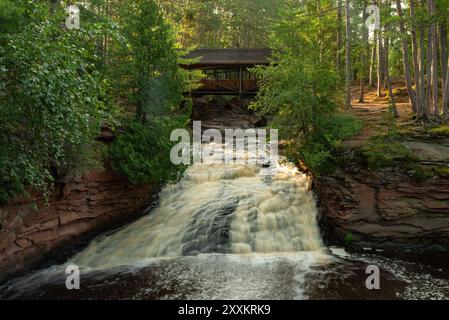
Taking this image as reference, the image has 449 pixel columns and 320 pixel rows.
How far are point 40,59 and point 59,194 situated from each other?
465 cm

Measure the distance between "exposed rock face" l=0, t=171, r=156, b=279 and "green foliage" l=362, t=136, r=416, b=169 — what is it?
296 inches

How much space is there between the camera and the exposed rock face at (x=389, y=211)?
411 inches

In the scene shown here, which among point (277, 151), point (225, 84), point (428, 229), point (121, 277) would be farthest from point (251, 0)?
point (121, 277)

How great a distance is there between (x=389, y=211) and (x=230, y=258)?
5.14 m

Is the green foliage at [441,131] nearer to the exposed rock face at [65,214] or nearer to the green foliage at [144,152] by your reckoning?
the green foliage at [144,152]

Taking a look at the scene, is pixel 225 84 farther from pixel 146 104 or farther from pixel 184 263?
pixel 184 263

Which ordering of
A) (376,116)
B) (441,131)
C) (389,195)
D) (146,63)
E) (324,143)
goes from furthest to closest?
(376,116), (324,143), (441,131), (146,63), (389,195)

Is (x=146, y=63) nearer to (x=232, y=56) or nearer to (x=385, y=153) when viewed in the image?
(x=385, y=153)

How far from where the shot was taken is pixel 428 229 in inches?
410

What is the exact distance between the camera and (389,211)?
10688 millimetres

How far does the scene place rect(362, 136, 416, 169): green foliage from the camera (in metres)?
11.2

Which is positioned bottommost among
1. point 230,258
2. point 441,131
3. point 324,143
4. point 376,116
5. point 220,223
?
point 230,258

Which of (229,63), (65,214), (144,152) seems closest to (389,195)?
(144,152)
